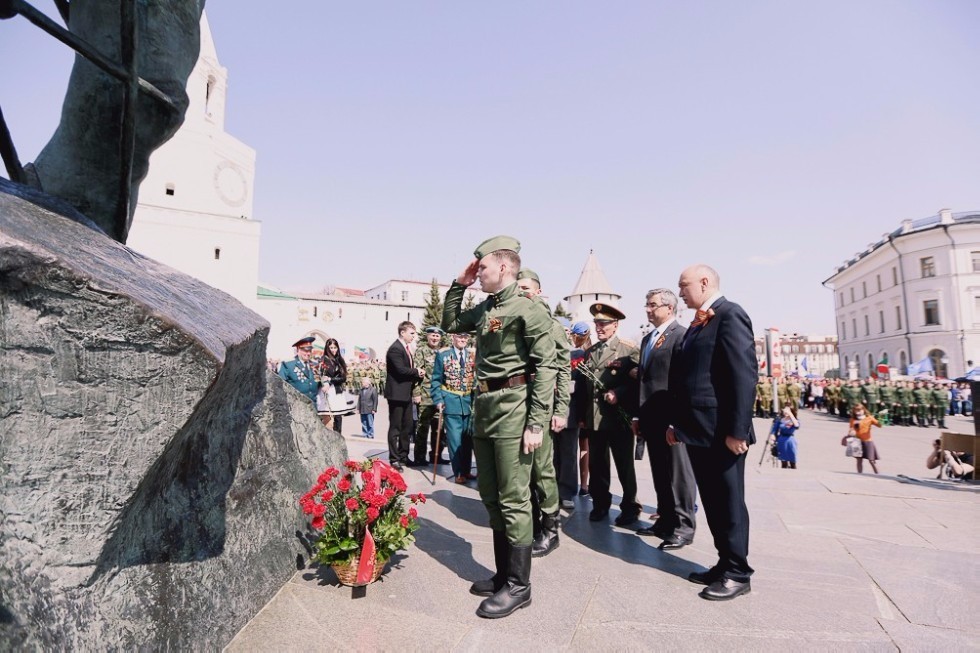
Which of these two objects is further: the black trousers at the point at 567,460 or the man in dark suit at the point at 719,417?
the black trousers at the point at 567,460

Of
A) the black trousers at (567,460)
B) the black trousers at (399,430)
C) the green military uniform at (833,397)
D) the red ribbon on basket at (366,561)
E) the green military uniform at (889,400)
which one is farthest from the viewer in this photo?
the green military uniform at (833,397)

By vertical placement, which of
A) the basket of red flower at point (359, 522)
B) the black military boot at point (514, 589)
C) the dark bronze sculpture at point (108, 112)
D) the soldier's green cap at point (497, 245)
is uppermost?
the dark bronze sculpture at point (108, 112)

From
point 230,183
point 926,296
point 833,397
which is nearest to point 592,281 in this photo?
point 926,296

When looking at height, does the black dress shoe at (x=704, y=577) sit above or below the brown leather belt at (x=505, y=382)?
below

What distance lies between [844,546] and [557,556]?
2259 millimetres

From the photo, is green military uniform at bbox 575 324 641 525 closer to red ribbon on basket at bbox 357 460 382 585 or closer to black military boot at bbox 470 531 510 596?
black military boot at bbox 470 531 510 596

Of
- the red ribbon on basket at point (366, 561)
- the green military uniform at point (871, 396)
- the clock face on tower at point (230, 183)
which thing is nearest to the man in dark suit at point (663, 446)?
the red ribbon on basket at point (366, 561)

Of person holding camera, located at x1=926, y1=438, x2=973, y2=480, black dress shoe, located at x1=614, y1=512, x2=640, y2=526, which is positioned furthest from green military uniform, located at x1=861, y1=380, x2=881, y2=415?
black dress shoe, located at x1=614, y1=512, x2=640, y2=526

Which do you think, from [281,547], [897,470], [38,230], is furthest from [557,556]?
[897,470]

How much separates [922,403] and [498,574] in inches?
1024

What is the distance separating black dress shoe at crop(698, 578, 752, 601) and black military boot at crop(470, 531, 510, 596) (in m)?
1.14

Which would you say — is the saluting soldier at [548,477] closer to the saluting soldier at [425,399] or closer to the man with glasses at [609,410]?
the man with glasses at [609,410]

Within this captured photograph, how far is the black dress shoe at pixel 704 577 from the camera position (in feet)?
10.9

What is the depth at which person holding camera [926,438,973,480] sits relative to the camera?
7.45 m
